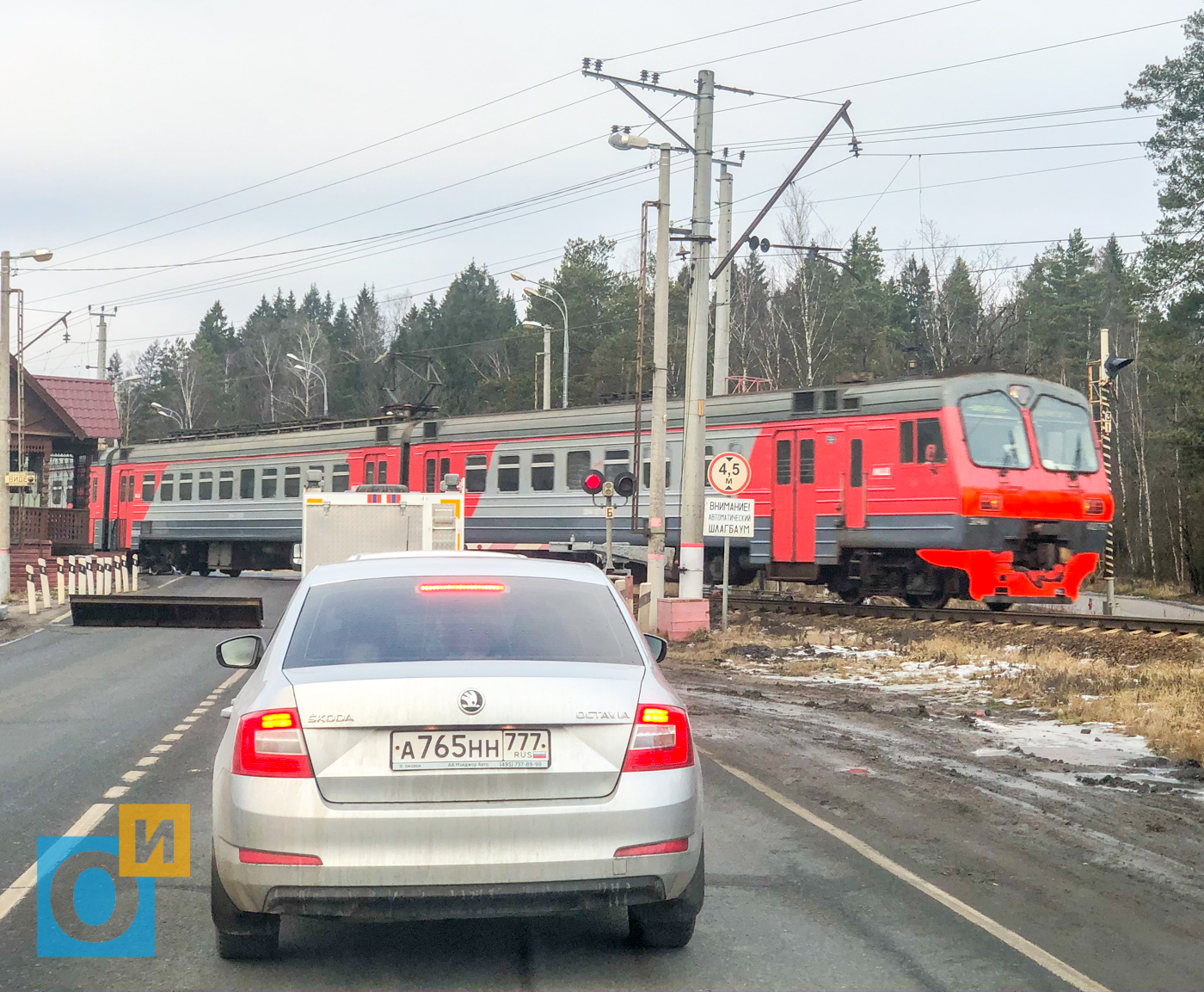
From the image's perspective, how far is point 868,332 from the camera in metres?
76.9

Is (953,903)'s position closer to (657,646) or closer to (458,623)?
(657,646)

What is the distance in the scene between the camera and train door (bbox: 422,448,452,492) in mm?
30688

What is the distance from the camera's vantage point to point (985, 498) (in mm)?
21250

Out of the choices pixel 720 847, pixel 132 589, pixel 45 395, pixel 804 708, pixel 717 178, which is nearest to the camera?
pixel 720 847

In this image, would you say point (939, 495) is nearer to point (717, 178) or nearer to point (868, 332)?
point (717, 178)

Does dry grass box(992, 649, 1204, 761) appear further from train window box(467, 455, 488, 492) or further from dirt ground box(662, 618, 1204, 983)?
train window box(467, 455, 488, 492)

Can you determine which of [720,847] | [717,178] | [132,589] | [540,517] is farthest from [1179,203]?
[720,847]

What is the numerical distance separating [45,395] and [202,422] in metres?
77.0

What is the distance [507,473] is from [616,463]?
10.2ft

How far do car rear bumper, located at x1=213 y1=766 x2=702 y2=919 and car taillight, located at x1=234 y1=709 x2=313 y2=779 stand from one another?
3 centimetres

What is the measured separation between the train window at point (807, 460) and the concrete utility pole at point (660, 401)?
2.98m

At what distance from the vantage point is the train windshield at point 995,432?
70.3 ft

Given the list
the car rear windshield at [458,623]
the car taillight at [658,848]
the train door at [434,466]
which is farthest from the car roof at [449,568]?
the train door at [434,466]

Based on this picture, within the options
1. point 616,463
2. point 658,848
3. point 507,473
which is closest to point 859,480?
point 616,463
